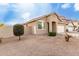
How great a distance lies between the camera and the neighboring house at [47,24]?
2.95 metres

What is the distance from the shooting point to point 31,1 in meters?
2.93

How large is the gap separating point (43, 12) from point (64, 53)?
Result: 0.54m

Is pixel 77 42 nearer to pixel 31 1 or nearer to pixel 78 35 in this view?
pixel 78 35

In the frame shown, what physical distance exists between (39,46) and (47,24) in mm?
277

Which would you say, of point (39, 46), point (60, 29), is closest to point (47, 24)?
point (60, 29)

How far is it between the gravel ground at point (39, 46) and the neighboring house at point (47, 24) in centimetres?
7

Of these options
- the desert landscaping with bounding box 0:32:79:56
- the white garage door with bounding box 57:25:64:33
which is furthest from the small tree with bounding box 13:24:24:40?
the white garage door with bounding box 57:25:64:33

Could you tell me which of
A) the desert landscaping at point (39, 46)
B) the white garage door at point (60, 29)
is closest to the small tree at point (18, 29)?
the desert landscaping at point (39, 46)

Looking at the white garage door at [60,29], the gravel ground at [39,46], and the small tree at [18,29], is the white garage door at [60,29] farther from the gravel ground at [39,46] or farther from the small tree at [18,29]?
the small tree at [18,29]

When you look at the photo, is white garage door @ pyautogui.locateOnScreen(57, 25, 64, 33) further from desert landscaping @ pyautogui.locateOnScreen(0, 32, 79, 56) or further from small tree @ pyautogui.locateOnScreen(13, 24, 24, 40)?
small tree @ pyautogui.locateOnScreen(13, 24, 24, 40)

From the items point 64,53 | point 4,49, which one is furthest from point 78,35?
point 4,49

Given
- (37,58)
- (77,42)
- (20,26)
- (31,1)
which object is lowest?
(37,58)

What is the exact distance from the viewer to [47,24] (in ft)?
9.68

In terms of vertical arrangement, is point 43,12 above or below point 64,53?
above
